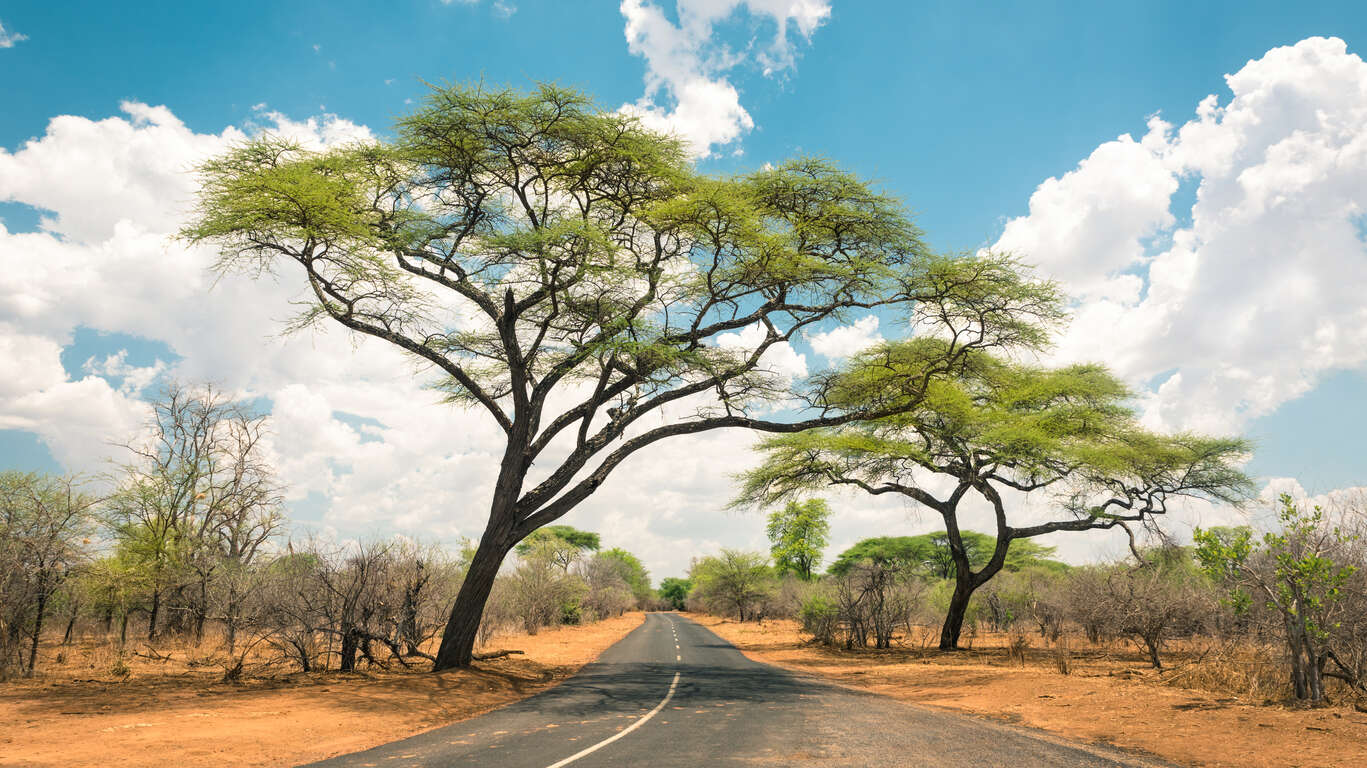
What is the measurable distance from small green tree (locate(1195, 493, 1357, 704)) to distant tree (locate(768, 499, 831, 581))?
4294 cm

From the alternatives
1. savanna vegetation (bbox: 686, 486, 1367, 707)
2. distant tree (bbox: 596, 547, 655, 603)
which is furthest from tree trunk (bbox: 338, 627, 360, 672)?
distant tree (bbox: 596, 547, 655, 603)

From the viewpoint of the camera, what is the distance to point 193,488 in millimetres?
23422

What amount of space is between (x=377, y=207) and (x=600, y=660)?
13.5 meters

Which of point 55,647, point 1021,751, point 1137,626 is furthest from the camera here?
point 55,647

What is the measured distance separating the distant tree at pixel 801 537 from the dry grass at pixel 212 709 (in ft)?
131

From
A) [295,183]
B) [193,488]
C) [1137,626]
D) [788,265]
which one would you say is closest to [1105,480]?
[1137,626]

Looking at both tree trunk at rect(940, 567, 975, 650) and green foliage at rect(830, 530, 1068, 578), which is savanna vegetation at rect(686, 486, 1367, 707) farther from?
green foliage at rect(830, 530, 1068, 578)

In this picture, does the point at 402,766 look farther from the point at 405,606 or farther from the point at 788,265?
the point at 788,265

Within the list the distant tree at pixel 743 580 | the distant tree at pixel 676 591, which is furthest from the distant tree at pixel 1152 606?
the distant tree at pixel 676 591

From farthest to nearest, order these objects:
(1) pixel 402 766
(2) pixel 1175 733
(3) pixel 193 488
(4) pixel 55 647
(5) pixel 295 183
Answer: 1. (3) pixel 193 488
2. (4) pixel 55 647
3. (5) pixel 295 183
4. (2) pixel 1175 733
5. (1) pixel 402 766

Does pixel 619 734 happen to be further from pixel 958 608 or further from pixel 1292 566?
pixel 958 608

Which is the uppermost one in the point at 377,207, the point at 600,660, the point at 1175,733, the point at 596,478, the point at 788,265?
the point at 377,207

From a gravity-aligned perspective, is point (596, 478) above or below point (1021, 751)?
above

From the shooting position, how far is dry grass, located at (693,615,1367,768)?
307 inches
